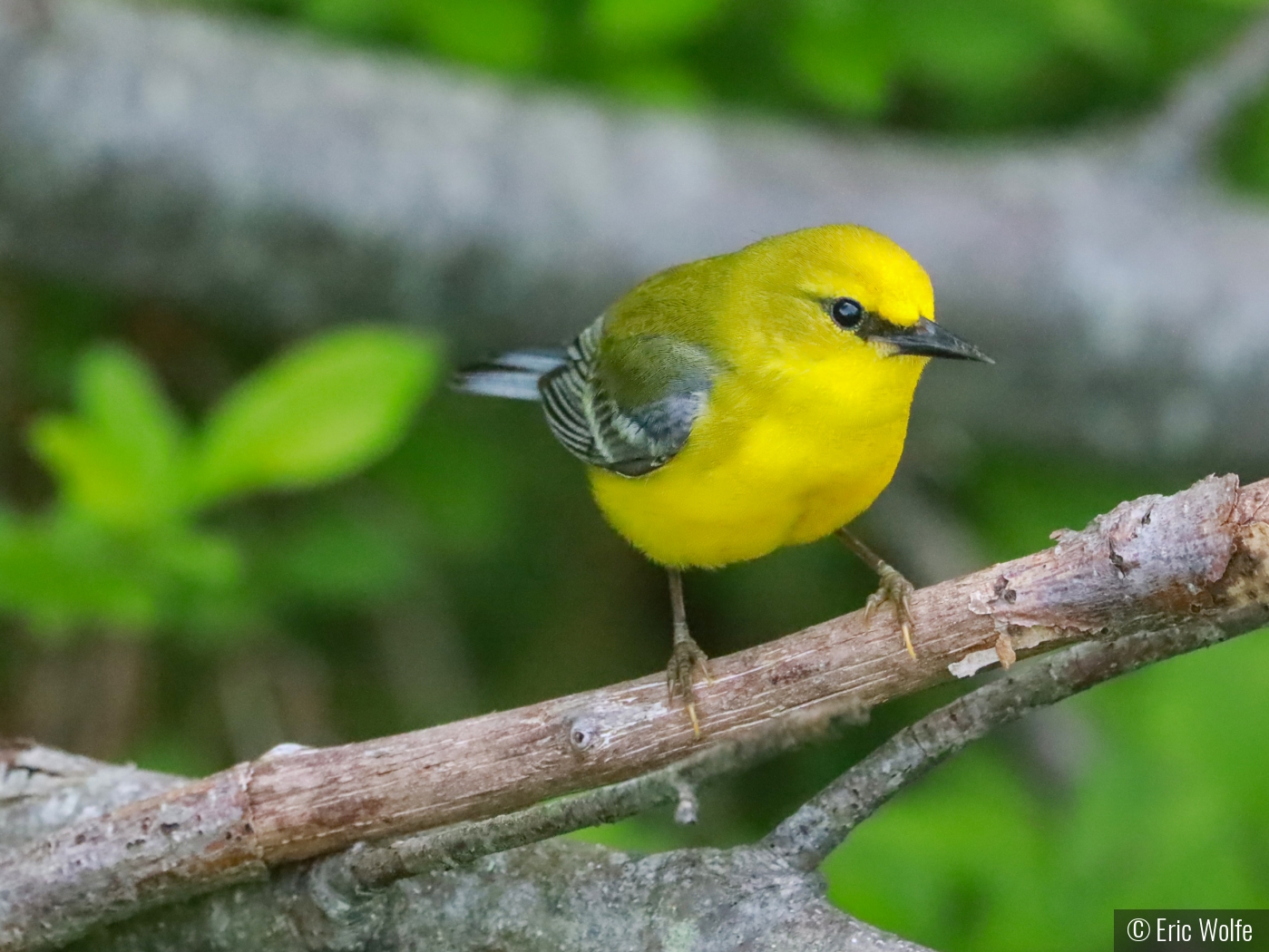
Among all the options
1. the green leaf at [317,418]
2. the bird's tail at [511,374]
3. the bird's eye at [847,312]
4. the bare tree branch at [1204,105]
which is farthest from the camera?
the bare tree branch at [1204,105]

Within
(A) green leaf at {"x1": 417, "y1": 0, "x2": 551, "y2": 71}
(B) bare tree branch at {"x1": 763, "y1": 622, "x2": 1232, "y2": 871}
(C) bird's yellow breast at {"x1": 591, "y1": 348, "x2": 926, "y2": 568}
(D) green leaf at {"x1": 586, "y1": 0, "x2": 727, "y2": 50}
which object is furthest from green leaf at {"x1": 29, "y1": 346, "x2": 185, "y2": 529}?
(B) bare tree branch at {"x1": 763, "y1": 622, "x2": 1232, "y2": 871}

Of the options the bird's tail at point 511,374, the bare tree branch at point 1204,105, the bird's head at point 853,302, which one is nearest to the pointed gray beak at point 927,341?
the bird's head at point 853,302

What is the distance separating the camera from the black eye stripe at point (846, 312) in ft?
8.73

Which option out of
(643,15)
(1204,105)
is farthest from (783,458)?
(1204,105)

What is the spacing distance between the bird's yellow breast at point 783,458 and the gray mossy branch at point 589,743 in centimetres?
53

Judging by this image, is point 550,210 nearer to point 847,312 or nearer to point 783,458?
point 847,312

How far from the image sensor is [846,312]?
8.80ft

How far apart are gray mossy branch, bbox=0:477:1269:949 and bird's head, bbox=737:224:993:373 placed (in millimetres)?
720

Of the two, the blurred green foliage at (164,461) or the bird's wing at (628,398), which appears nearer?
the bird's wing at (628,398)

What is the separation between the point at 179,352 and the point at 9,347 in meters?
0.54

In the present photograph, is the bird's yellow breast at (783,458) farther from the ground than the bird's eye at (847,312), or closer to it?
closer to it

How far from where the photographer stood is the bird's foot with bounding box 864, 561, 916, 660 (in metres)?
1.93

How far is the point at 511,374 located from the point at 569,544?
114 cm

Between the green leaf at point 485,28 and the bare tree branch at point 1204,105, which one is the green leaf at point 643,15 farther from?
the bare tree branch at point 1204,105
